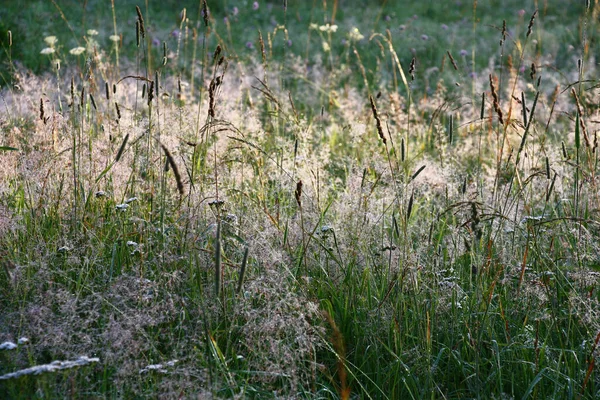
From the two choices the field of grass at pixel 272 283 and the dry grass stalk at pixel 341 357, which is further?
the field of grass at pixel 272 283

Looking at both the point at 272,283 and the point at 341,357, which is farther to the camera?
the point at 272,283

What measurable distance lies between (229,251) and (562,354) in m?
Result: 1.22

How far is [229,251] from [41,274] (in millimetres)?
689

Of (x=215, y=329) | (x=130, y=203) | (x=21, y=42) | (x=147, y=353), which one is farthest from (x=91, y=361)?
(x=21, y=42)

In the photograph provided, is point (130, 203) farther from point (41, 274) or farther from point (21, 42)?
point (21, 42)

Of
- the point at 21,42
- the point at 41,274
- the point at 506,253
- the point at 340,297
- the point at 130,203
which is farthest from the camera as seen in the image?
the point at 21,42

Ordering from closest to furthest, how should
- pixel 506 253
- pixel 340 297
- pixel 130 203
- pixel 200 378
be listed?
pixel 200 378, pixel 340 297, pixel 506 253, pixel 130 203

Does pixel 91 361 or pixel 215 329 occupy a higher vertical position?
pixel 91 361

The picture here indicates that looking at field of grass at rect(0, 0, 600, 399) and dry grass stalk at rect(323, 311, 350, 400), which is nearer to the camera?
dry grass stalk at rect(323, 311, 350, 400)

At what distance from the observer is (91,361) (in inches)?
64.6

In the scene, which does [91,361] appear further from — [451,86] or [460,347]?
[451,86]

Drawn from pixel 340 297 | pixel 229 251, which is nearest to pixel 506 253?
pixel 340 297

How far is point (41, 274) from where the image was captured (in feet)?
7.13

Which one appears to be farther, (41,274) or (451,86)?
(451,86)
